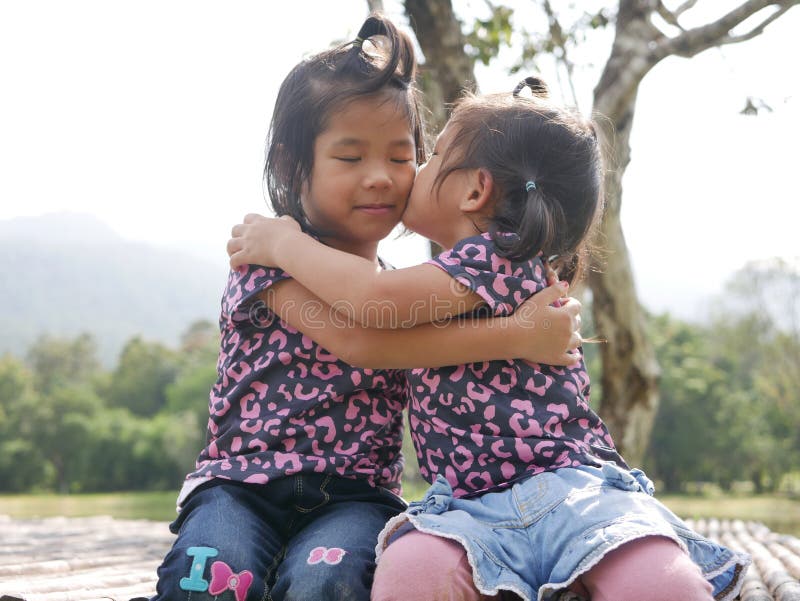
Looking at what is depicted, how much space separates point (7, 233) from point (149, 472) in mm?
151710

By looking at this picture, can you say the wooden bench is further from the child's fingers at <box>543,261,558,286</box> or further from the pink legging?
the child's fingers at <box>543,261,558,286</box>

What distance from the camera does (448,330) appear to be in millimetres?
2186

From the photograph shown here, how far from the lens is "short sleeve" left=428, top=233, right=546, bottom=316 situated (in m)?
2.16

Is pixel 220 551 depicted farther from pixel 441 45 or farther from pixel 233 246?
pixel 441 45

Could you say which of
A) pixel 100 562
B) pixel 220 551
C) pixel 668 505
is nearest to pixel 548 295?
pixel 220 551

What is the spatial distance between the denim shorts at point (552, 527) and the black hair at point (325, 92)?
3.62 ft

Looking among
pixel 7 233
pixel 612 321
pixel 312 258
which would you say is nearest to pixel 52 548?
pixel 312 258

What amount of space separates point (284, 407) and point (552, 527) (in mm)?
905

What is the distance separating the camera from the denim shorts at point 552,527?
5.92 ft

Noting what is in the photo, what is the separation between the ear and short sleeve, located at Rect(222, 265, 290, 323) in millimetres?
598

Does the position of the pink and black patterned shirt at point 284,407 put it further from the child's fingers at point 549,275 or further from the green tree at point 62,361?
the green tree at point 62,361

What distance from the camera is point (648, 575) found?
1732 mm

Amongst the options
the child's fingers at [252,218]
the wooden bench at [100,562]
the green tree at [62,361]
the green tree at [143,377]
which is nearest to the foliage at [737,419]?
the wooden bench at [100,562]

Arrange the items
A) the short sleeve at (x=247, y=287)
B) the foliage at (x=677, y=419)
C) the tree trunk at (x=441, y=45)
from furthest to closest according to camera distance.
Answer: the foliage at (x=677, y=419)
the tree trunk at (x=441, y=45)
the short sleeve at (x=247, y=287)
